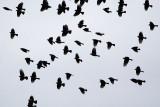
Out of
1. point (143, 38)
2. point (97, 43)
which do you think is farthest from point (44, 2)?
→ point (143, 38)

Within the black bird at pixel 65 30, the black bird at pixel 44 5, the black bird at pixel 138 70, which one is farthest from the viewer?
the black bird at pixel 44 5

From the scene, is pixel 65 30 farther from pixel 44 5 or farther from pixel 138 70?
pixel 138 70

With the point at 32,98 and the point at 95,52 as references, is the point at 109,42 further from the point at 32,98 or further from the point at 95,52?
the point at 32,98

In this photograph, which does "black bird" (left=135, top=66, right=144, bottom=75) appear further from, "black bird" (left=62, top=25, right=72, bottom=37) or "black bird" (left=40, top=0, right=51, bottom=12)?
"black bird" (left=40, top=0, right=51, bottom=12)

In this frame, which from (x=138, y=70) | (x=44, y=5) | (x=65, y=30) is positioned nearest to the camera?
(x=138, y=70)

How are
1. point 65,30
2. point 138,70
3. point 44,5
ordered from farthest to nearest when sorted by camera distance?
1. point 44,5
2. point 65,30
3. point 138,70

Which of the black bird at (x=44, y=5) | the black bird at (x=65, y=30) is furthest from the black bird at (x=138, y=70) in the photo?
the black bird at (x=44, y=5)

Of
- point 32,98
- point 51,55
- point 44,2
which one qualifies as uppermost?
point 44,2

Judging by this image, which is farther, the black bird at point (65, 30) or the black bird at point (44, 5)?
the black bird at point (44, 5)

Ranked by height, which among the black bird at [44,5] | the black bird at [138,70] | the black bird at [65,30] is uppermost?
the black bird at [44,5]

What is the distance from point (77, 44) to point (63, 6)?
386 cm

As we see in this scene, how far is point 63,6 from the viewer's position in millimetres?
46000

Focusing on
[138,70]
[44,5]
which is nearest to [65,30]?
[44,5]

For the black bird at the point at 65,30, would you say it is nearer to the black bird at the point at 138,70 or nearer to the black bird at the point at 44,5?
the black bird at the point at 44,5
